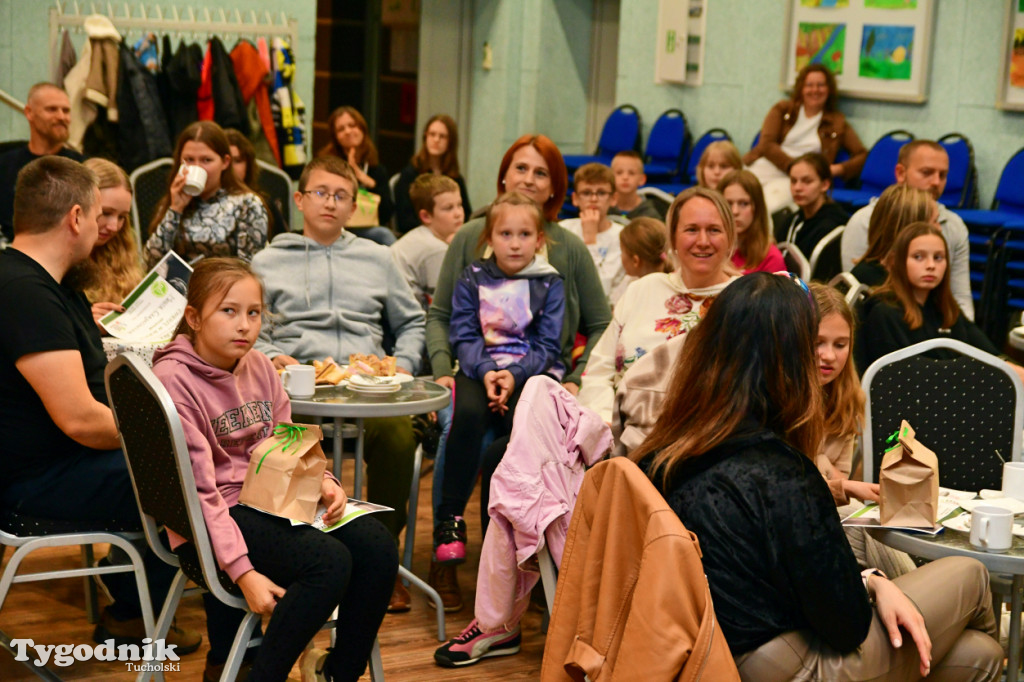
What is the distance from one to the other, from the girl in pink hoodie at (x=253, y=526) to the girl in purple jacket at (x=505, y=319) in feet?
3.16

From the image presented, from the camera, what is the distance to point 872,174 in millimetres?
7176

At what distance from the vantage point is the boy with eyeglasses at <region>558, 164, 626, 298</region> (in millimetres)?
5188

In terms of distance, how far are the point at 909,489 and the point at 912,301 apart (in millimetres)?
1503

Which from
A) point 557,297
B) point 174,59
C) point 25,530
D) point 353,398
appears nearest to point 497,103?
point 174,59

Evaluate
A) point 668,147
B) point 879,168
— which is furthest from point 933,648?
point 668,147

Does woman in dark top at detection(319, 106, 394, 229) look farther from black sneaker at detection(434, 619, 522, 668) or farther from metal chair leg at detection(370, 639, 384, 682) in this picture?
metal chair leg at detection(370, 639, 384, 682)

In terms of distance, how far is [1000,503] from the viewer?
8.46ft

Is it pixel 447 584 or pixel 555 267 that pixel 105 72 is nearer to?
pixel 555 267

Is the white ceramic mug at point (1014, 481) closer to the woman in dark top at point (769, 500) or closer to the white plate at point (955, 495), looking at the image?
the white plate at point (955, 495)

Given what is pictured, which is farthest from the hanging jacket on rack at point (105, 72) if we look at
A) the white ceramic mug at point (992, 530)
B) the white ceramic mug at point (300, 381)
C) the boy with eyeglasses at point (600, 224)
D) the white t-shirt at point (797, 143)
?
the white ceramic mug at point (992, 530)

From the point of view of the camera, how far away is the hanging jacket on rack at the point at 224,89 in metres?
7.43

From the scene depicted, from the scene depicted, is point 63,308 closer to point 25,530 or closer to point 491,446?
point 25,530

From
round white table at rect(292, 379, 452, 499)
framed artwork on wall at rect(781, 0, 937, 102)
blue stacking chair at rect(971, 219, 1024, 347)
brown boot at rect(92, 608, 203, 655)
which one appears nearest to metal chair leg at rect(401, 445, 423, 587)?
round white table at rect(292, 379, 452, 499)

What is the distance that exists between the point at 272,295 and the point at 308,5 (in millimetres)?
4885
